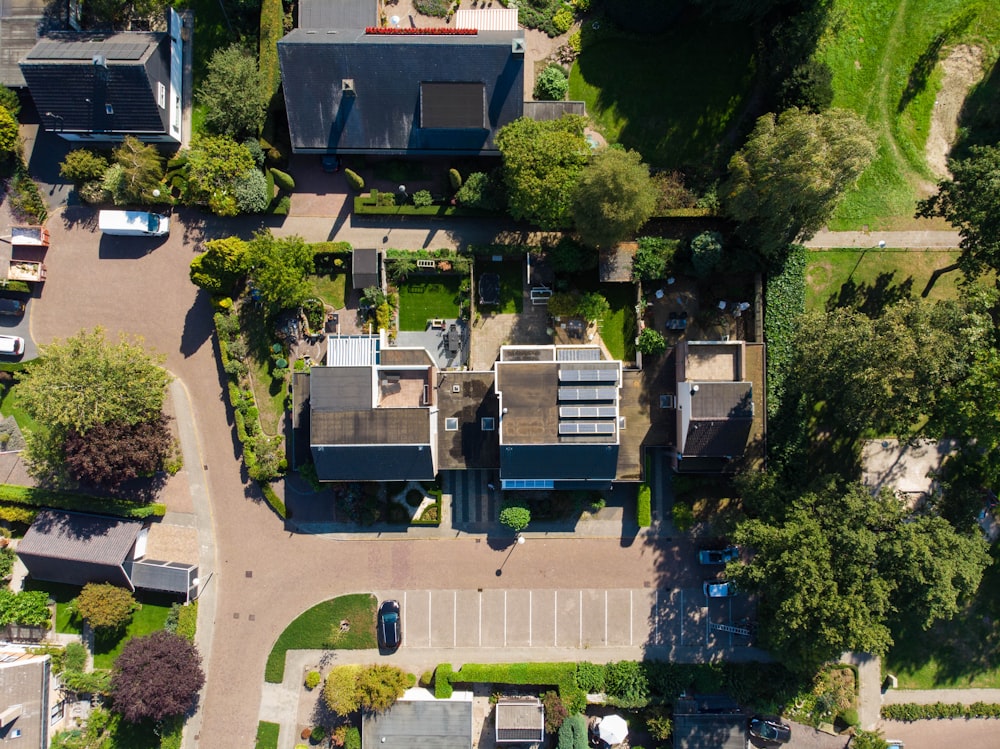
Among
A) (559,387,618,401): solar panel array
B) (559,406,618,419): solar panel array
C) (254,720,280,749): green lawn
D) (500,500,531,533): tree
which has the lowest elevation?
(254,720,280,749): green lawn

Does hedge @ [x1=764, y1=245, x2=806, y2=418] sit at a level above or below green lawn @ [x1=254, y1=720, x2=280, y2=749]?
above

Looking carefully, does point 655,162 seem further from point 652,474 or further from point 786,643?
point 786,643

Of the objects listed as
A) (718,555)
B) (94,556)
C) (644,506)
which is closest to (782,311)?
(644,506)

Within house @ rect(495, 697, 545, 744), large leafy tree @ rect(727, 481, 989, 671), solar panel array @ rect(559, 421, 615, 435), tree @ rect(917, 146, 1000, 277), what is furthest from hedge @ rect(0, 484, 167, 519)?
tree @ rect(917, 146, 1000, 277)

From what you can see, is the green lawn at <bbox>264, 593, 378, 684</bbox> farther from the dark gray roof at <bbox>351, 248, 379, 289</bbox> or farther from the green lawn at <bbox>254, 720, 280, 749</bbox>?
the dark gray roof at <bbox>351, 248, 379, 289</bbox>

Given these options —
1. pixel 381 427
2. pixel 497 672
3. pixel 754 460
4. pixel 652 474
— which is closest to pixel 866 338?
pixel 754 460

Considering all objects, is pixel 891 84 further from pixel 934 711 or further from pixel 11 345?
pixel 11 345

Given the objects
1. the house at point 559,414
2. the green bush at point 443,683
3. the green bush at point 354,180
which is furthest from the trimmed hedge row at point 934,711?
the green bush at point 354,180
